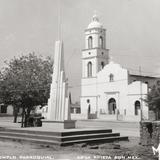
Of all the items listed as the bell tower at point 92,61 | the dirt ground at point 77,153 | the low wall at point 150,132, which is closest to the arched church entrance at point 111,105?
the bell tower at point 92,61

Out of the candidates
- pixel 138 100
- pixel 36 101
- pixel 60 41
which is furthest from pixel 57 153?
pixel 138 100

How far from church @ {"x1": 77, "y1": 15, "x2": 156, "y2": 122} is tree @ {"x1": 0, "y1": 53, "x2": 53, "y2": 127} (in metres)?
23.4

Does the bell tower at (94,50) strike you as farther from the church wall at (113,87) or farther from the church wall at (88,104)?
the church wall at (88,104)

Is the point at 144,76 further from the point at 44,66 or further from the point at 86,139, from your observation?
the point at 86,139

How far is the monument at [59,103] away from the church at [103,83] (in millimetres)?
30121

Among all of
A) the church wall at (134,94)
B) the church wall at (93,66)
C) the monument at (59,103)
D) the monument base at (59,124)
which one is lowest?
the monument base at (59,124)

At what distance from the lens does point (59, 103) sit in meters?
17.6

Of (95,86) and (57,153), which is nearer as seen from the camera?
(57,153)

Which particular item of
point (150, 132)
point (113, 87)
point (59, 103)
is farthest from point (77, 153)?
point (113, 87)

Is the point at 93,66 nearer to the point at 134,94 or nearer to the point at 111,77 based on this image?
the point at 111,77

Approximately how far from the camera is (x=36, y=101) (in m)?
24.9

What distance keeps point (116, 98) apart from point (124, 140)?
36883 millimetres

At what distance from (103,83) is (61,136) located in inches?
1630

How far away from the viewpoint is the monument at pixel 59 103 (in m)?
17.0
